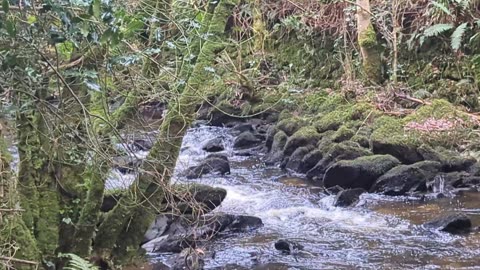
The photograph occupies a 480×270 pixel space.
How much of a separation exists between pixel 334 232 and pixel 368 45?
5.32 m

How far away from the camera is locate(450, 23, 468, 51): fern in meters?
9.23

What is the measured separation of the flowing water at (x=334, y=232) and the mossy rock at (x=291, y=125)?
1848 millimetres

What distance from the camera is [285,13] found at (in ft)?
44.4

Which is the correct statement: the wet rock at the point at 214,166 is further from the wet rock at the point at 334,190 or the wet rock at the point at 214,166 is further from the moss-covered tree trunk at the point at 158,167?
the moss-covered tree trunk at the point at 158,167

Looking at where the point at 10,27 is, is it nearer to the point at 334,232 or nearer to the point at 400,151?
the point at 334,232

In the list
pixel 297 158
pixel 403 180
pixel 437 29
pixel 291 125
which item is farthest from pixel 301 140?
pixel 437 29

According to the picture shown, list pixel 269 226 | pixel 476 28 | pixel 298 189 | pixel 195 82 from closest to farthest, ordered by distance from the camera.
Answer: pixel 195 82, pixel 269 226, pixel 298 189, pixel 476 28

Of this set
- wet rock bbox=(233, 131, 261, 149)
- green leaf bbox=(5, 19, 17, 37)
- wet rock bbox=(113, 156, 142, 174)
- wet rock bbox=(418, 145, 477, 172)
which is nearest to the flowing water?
wet rock bbox=(418, 145, 477, 172)

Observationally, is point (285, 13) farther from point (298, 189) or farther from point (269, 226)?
point (269, 226)

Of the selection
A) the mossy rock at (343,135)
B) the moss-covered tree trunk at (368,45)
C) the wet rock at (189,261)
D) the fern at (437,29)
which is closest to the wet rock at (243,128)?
the moss-covered tree trunk at (368,45)

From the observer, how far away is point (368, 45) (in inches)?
423

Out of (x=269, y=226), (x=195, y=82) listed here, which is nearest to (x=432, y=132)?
(x=269, y=226)

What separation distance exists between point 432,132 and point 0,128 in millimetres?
6480

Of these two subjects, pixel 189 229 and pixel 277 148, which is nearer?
pixel 189 229
